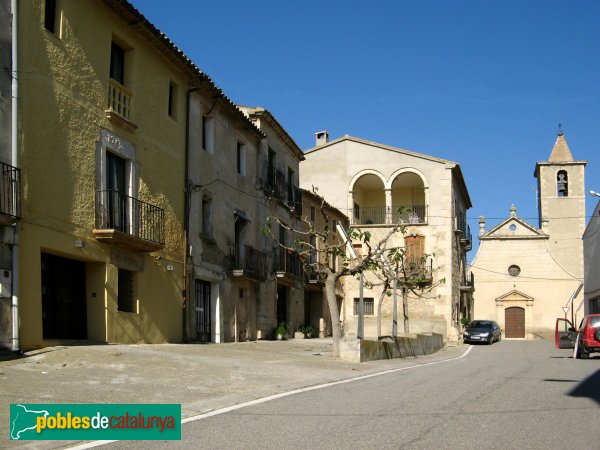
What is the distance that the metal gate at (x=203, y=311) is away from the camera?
2355cm

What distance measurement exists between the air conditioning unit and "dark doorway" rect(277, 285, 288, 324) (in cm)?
1879

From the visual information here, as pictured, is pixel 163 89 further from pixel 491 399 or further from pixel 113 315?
pixel 491 399

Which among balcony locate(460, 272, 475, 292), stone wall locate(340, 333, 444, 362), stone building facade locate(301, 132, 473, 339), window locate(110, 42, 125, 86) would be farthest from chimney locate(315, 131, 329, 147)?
window locate(110, 42, 125, 86)

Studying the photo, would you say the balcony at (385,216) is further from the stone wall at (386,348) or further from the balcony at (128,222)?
the balcony at (128,222)

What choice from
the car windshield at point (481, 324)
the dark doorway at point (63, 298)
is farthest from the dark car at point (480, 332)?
the dark doorway at point (63, 298)

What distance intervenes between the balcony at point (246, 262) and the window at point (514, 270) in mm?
34659

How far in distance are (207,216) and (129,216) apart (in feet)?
19.2

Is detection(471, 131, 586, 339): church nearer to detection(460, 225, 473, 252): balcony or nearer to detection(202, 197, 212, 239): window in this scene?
detection(460, 225, 473, 252): balcony

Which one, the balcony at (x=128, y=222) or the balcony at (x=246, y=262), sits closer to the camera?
the balcony at (x=128, y=222)

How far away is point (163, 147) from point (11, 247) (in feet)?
24.3

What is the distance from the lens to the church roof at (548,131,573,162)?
6206 centimetres

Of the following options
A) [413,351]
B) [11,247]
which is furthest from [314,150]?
[11,247]

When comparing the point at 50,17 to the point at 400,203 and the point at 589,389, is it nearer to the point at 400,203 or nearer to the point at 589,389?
the point at 589,389

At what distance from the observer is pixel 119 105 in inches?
739
